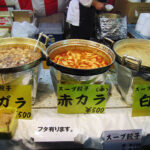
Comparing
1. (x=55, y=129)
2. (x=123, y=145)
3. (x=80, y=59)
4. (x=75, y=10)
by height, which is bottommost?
(x=123, y=145)

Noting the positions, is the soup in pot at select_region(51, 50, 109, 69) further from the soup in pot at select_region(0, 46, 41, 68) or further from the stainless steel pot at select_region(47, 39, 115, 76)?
the soup in pot at select_region(0, 46, 41, 68)

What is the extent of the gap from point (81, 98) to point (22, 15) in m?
2.17

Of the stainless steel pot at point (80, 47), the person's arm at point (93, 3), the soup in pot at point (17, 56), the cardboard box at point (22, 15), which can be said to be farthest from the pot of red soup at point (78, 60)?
the cardboard box at point (22, 15)

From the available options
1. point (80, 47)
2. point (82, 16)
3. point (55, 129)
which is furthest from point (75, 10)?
point (55, 129)

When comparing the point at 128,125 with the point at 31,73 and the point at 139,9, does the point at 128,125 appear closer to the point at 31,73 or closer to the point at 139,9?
the point at 31,73

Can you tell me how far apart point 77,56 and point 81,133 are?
0.49 meters

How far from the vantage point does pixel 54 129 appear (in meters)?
0.87

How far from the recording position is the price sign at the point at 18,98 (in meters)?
0.87

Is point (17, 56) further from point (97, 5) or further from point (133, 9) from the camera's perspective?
point (133, 9)

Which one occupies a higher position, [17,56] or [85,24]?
[17,56]

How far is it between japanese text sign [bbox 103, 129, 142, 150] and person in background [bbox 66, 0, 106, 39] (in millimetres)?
1873

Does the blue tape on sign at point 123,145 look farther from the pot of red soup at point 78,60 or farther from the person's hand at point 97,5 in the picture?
the person's hand at point 97,5

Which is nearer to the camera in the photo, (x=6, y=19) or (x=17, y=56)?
(x=17, y=56)

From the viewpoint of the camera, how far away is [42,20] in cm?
322
